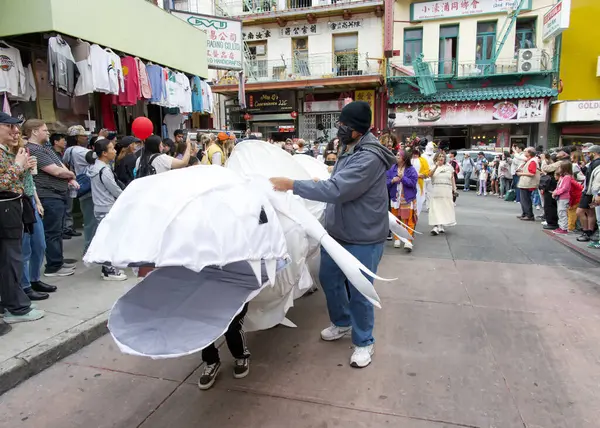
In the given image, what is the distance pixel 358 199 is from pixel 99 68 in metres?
5.52

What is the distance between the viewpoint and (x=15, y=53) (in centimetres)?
621

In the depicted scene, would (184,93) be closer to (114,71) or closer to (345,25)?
(114,71)

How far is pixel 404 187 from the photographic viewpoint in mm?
6891

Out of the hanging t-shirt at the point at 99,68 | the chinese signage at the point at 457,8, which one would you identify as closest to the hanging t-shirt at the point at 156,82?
the hanging t-shirt at the point at 99,68

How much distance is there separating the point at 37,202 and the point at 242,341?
111 inches

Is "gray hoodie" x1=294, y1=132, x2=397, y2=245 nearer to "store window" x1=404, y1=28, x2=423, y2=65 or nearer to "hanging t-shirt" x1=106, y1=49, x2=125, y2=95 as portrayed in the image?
"hanging t-shirt" x1=106, y1=49, x2=125, y2=95

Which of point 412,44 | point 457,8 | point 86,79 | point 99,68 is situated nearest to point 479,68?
point 457,8

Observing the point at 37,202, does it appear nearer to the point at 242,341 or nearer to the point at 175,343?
the point at 242,341

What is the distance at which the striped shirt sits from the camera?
183 inches

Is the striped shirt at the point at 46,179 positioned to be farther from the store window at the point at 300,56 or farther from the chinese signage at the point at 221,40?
the store window at the point at 300,56

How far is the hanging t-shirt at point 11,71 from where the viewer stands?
5.99 metres

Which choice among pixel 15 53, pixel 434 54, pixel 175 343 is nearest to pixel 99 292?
pixel 175 343

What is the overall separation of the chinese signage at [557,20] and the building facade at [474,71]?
2.15 feet

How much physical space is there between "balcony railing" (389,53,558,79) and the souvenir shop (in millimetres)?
13469
